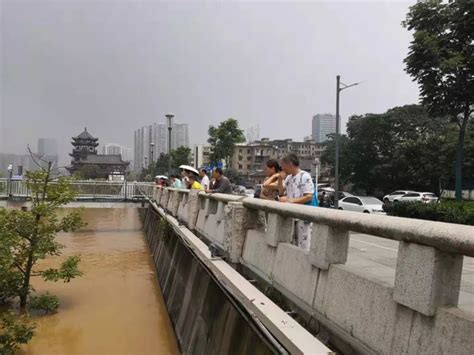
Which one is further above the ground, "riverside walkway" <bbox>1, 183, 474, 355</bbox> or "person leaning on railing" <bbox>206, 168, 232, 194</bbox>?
"person leaning on railing" <bbox>206, 168, 232, 194</bbox>

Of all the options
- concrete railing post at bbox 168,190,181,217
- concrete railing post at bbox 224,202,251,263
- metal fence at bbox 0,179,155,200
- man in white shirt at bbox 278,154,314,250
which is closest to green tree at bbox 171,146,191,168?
metal fence at bbox 0,179,155,200

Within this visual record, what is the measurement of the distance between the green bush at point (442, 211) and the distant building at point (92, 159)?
73239 millimetres

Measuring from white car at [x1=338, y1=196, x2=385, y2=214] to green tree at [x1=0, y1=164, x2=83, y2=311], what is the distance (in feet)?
A: 65.9

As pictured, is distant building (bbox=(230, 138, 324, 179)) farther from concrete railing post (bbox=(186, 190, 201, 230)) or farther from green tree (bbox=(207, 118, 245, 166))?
concrete railing post (bbox=(186, 190, 201, 230))

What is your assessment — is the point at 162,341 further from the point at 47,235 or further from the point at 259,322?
the point at 259,322

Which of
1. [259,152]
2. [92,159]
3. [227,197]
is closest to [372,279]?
[227,197]

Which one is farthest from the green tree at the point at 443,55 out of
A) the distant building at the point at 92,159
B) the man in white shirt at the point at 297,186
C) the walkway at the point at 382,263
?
the distant building at the point at 92,159

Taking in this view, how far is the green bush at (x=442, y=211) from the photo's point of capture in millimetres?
17672

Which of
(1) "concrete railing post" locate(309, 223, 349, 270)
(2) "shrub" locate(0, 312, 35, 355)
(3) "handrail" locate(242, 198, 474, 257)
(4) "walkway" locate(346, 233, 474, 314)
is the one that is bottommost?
(2) "shrub" locate(0, 312, 35, 355)

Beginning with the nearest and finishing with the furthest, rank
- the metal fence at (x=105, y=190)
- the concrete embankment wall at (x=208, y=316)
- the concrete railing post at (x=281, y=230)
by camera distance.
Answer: the concrete embankment wall at (x=208, y=316) → the concrete railing post at (x=281, y=230) → the metal fence at (x=105, y=190)

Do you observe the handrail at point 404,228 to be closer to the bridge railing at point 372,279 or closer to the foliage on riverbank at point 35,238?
the bridge railing at point 372,279

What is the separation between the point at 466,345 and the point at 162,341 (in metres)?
7.08

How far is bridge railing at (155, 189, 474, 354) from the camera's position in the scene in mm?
2338

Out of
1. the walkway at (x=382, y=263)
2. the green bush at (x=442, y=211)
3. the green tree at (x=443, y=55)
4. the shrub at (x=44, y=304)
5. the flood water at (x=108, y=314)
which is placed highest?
the green tree at (x=443, y=55)
